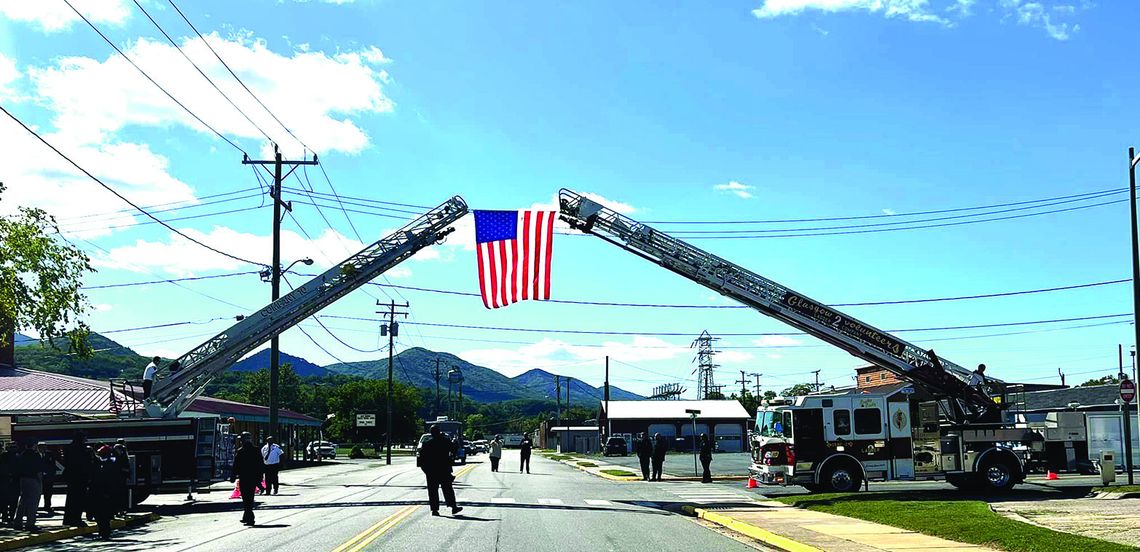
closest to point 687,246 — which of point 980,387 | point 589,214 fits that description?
point 589,214

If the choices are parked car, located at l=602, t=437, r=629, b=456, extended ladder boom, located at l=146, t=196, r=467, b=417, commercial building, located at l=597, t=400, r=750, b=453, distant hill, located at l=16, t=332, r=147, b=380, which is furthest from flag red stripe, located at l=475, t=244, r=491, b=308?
distant hill, located at l=16, t=332, r=147, b=380

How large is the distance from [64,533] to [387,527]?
20.9 feet

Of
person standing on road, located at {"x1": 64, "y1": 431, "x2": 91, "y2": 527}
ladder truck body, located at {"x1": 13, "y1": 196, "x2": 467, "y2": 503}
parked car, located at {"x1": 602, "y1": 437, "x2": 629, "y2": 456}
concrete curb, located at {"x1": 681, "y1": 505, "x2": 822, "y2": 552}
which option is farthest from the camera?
parked car, located at {"x1": 602, "y1": 437, "x2": 629, "y2": 456}

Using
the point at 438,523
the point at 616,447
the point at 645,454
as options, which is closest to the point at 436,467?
the point at 438,523

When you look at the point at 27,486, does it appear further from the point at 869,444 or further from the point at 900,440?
the point at 900,440

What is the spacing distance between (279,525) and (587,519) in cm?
595

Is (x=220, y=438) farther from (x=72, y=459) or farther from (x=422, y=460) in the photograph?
(x=422, y=460)

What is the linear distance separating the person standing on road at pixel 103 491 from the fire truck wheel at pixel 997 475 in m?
20.6

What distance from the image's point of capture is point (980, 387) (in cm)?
2652

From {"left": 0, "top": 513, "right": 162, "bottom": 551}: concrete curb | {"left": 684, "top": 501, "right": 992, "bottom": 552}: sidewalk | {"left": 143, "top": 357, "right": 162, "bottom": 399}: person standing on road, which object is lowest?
{"left": 0, "top": 513, "right": 162, "bottom": 551}: concrete curb

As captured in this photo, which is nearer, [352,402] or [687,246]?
[687,246]

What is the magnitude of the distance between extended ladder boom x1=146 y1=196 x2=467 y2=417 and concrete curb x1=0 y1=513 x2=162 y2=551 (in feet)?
28.8

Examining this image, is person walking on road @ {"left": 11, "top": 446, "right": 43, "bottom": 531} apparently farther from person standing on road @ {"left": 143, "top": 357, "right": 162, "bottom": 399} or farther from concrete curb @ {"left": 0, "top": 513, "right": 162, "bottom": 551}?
person standing on road @ {"left": 143, "top": 357, "right": 162, "bottom": 399}

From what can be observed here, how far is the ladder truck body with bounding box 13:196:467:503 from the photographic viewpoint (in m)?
24.8
